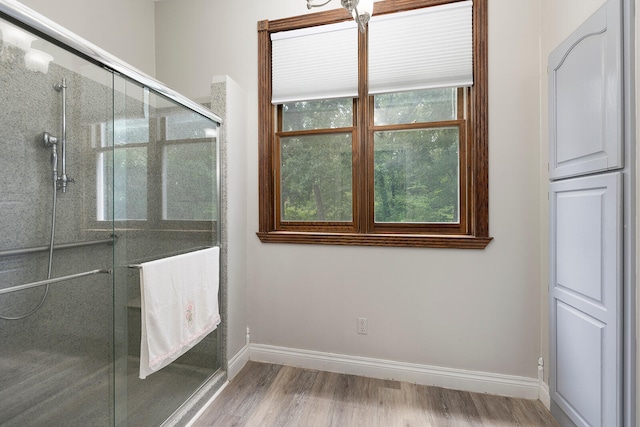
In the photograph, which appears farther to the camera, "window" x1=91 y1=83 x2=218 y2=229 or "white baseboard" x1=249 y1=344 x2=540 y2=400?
"white baseboard" x1=249 y1=344 x2=540 y2=400

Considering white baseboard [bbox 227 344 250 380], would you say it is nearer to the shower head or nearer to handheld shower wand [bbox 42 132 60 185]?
handheld shower wand [bbox 42 132 60 185]

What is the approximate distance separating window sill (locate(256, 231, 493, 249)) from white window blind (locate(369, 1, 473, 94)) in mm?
984

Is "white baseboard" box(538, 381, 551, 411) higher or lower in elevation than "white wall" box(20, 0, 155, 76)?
lower

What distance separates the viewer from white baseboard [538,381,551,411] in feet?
5.59

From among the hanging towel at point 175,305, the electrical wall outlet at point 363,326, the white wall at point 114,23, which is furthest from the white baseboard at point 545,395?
the white wall at point 114,23

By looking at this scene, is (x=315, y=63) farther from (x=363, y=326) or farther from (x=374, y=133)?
(x=363, y=326)

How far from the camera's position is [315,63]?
2.14 meters

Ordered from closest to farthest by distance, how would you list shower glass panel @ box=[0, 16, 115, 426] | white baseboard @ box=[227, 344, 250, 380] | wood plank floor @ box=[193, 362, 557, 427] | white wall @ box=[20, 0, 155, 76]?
shower glass panel @ box=[0, 16, 115, 426]
wood plank floor @ box=[193, 362, 557, 427]
white wall @ box=[20, 0, 155, 76]
white baseboard @ box=[227, 344, 250, 380]

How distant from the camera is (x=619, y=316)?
117 cm

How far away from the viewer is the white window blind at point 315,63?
208 centimetres

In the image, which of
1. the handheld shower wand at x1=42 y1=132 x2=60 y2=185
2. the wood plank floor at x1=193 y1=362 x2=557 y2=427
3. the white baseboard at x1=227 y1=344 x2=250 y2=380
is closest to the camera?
the handheld shower wand at x1=42 y1=132 x2=60 y2=185

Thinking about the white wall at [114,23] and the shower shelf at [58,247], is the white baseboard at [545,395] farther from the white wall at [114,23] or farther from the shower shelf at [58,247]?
the white wall at [114,23]

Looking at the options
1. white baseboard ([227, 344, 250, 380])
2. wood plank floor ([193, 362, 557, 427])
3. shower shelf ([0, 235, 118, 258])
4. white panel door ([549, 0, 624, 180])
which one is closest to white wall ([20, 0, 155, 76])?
shower shelf ([0, 235, 118, 258])

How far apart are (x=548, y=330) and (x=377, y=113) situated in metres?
1.72
